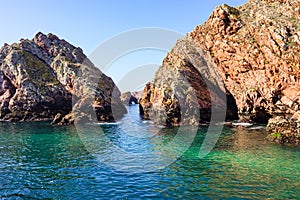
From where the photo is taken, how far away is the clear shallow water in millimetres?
24703

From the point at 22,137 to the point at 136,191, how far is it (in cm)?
4567

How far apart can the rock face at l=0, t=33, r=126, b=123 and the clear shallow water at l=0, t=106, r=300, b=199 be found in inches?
2019

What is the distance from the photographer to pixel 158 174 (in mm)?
30594

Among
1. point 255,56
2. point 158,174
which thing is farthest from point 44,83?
point 158,174

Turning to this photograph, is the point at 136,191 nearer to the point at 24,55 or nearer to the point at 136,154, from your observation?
the point at 136,154

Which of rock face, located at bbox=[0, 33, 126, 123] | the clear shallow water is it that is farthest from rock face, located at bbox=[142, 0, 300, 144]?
rock face, located at bbox=[0, 33, 126, 123]

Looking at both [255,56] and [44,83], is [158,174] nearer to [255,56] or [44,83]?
[255,56]

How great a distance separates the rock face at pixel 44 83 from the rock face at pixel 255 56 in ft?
96.5

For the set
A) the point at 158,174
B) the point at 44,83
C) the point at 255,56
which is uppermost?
the point at 255,56

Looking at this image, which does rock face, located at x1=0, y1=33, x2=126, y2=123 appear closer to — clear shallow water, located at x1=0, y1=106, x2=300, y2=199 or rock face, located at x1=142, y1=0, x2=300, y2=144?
rock face, located at x1=142, y1=0, x2=300, y2=144

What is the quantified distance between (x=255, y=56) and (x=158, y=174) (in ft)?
195

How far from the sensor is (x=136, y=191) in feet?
82.9

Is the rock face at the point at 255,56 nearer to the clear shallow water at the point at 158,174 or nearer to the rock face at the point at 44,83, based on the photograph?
the clear shallow water at the point at 158,174

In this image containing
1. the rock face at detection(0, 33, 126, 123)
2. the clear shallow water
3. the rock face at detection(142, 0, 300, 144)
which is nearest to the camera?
the clear shallow water
